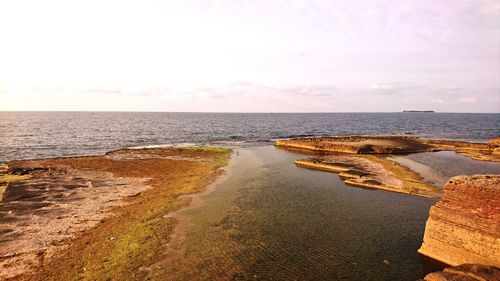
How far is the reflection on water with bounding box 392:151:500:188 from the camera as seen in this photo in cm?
3947

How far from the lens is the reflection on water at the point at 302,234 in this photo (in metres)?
16.6

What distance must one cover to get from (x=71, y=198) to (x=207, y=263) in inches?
744

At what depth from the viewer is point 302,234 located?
21.2 metres

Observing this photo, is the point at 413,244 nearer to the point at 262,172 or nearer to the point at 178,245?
the point at 178,245

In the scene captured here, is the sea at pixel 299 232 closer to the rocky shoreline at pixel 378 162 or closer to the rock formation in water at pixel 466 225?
the rock formation in water at pixel 466 225

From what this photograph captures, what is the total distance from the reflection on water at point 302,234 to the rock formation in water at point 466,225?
5.64 feet

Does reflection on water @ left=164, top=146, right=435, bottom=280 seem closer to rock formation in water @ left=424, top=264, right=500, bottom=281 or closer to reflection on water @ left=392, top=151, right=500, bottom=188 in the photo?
rock formation in water @ left=424, top=264, right=500, bottom=281

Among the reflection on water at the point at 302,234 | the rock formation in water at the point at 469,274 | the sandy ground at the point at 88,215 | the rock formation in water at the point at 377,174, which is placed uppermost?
the rock formation in water at the point at 469,274

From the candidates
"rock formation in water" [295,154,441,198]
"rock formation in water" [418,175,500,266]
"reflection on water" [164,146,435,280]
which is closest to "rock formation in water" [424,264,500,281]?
"rock formation in water" [418,175,500,266]

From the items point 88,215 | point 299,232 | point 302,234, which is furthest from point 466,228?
point 88,215

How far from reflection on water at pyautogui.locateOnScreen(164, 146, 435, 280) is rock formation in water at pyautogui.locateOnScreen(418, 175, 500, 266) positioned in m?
1.72

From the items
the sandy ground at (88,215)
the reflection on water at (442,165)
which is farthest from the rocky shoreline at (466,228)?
the reflection on water at (442,165)

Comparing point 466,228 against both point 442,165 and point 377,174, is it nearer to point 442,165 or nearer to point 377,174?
point 377,174

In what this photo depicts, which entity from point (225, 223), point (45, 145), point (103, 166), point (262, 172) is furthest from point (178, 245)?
point (45, 145)
